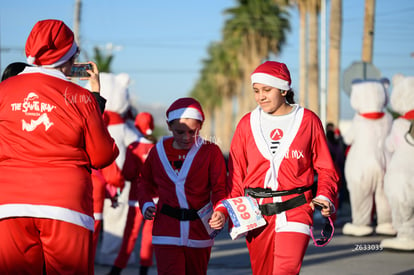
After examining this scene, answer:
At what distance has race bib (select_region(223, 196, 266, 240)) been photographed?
4832mm

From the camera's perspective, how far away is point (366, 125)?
12164 millimetres

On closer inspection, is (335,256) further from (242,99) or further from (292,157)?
(242,99)

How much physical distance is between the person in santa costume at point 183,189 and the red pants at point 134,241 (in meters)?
2.29

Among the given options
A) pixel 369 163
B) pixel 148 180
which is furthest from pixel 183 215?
pixel 369 163

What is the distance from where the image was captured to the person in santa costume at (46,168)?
3719 millimetres

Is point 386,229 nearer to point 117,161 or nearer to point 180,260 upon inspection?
point 117,161

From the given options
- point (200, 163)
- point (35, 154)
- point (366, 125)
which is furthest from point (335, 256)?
point (35, 154)

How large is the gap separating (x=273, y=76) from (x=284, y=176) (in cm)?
78

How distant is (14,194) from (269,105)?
2147mm

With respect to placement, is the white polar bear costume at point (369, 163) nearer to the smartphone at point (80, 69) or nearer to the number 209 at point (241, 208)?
the number 209 at point (241, 208)

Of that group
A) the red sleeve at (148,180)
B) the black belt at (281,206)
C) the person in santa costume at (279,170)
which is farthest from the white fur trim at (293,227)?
the red sleeve at (148,180)

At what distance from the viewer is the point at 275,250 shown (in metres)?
4.93

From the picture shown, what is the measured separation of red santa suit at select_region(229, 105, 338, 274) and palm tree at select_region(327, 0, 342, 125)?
20.2 metres

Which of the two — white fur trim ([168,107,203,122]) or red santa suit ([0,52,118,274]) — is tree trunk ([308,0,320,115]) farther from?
red santa suit ([0,52,118,274])
